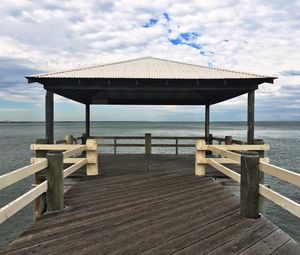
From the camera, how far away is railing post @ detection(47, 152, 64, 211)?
213 inches

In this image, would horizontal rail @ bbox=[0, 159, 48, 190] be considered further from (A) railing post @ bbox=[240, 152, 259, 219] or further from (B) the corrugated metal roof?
(B) the corrugated metal roof

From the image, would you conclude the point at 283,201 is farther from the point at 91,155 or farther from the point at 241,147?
the point at 91,155

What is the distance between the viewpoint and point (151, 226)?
4590 millimetres

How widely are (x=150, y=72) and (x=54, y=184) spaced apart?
20.7 feet

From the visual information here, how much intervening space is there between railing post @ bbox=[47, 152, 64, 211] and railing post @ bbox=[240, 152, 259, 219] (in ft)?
10.9

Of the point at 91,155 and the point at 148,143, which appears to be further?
the point at 148,143

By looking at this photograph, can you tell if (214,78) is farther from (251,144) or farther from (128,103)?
(128,103)

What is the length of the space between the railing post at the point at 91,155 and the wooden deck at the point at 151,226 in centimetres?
132

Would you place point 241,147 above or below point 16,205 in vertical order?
above

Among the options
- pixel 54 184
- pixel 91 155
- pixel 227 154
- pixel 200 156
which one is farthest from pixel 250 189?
pixel 91 155

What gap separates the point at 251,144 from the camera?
9250 mm

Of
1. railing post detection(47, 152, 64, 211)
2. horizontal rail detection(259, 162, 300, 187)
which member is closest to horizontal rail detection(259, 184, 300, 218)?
horizontal rail detection(259, 162, 300, 187)

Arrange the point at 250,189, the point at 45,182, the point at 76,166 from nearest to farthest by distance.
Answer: the point at 250,189, the point at 45,182, the point at 76,166

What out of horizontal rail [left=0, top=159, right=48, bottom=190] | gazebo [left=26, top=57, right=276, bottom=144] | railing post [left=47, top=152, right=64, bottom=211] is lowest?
railing post [left=47, top=152, right=64, bottom=211]
